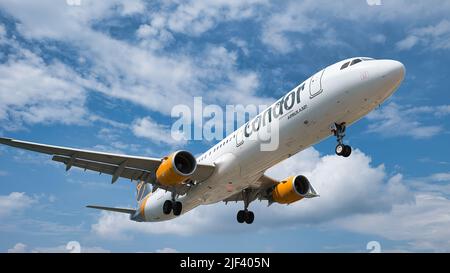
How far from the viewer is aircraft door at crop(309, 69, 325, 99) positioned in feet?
68.6

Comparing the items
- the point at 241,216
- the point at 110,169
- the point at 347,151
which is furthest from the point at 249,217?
the point at 347,151

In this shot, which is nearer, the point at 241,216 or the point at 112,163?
the point at 112,163

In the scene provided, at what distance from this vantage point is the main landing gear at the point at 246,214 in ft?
105

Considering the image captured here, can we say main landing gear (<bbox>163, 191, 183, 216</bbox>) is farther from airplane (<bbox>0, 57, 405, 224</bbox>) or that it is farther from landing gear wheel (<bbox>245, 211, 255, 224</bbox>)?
landing gear wheel (<bbox>245, 211, 255, 224</bbox>)

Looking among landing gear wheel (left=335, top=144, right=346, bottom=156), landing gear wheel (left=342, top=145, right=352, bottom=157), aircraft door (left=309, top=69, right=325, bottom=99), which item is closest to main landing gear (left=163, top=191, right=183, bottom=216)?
landing gear wheel (left=335, top=144, right=346, bottom=156)

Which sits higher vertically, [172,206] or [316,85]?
[316,85]

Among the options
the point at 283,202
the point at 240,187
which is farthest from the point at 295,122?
the point at 283,202

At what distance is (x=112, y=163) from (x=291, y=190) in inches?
478

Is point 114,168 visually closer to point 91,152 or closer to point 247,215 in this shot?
point 91,152

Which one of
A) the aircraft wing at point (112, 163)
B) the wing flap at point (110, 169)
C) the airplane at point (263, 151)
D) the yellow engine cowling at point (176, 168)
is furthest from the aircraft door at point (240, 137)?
the wing flap at point (110, 169)

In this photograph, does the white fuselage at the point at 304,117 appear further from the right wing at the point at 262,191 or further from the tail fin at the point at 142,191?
the tail fin at the point at 142,191

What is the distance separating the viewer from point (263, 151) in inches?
921

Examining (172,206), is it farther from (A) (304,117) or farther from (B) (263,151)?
(A) (304,117)
